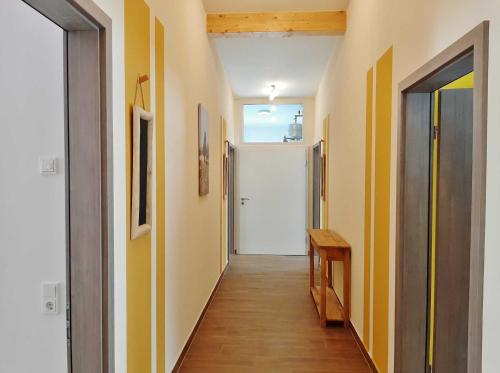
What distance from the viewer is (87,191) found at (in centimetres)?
131

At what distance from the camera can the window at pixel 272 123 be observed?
21.5ft

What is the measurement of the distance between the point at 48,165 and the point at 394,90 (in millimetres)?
1843

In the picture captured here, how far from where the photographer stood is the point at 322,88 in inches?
209

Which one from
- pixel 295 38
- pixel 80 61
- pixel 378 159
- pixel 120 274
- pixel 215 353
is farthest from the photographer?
pixel 295 38

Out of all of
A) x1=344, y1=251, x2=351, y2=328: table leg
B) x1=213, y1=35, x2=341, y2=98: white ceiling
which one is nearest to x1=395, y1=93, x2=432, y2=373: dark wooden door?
x1=344, y1=251, x2=351, y2=328: table leg

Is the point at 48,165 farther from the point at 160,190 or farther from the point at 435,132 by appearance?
the point at 435,132

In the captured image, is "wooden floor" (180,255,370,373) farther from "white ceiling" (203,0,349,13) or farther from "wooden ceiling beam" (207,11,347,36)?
"white ceiling" (203,0,349,13)

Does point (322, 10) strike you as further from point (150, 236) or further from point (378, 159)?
point (150, 236)

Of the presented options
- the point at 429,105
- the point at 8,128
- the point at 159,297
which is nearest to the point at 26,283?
the point at 8,128

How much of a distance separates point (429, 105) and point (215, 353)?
2.28m

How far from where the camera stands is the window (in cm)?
655

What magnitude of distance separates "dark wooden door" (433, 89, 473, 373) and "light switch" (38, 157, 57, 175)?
5.93 ft

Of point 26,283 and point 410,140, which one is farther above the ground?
point 410,140

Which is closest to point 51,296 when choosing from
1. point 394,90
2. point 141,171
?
point 141,171
